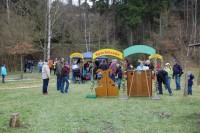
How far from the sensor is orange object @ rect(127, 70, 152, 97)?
72.1 ft

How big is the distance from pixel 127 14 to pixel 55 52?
1180 centimetres

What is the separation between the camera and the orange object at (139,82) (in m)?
22.0

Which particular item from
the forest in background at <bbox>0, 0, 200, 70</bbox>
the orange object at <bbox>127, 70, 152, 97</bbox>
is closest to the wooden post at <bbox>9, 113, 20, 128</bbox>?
the orange object at <bbox>127, 70, 152, 97</bbox>

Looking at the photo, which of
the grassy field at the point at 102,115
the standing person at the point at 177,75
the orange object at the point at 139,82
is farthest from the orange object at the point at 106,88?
the standing person at the point at 177,75

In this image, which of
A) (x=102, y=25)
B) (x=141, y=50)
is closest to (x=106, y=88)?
(x=141, y=50)

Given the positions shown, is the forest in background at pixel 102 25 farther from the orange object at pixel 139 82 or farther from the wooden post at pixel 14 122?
the wooden post at pixel 14 122

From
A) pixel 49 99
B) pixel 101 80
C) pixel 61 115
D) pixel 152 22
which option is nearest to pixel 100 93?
pixel 101 80

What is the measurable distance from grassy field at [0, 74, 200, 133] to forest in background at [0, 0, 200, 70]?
106 feet

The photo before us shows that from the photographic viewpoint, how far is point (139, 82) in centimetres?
2206

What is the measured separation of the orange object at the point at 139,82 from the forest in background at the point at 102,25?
2967cm

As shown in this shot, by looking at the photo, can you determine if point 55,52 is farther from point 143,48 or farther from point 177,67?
point 143,48

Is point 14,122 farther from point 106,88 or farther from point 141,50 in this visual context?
point 141,50

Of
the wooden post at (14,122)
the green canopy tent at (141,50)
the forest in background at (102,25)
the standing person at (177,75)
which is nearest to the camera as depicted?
the wooden post at (14,122)

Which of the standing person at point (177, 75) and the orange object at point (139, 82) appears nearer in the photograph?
the orange object at point (139, 82)
